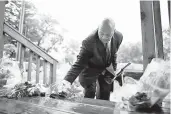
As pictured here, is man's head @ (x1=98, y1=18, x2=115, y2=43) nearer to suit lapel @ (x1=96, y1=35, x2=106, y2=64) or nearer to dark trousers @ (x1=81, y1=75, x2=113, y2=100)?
suit lapel @ (x1=96, y1=35, x2=106, y2=64)

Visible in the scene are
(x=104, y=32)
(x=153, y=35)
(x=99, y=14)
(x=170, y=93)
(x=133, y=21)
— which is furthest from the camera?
(x=133, y=21)

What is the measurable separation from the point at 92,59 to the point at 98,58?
0.22ft

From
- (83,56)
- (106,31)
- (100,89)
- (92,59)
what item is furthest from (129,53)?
(106,31)

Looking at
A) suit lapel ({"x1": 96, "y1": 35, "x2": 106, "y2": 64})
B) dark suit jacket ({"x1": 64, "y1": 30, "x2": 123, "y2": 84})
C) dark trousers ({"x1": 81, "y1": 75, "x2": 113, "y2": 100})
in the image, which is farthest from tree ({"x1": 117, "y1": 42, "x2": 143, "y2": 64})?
suit lapel ({"x1": 96, "y1": 35, "x2": 106, "y2": 64})

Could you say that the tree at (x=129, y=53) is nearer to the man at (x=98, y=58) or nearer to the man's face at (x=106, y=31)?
the man at (x=98, y=58)

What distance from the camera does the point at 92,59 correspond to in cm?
154

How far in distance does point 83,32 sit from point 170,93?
5067mm

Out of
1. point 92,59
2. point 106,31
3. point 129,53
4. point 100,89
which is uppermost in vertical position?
point 129,53

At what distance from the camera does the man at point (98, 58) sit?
1.23 meters

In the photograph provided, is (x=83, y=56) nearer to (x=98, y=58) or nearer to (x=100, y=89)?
(x=98, y=58)

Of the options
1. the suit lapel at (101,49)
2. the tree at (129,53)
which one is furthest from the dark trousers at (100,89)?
the tree at (129,53)

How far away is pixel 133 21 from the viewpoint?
16.7ft

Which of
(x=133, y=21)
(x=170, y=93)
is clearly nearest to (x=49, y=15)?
(x=133, y=21)

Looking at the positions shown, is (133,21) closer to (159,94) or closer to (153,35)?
(153,35)
